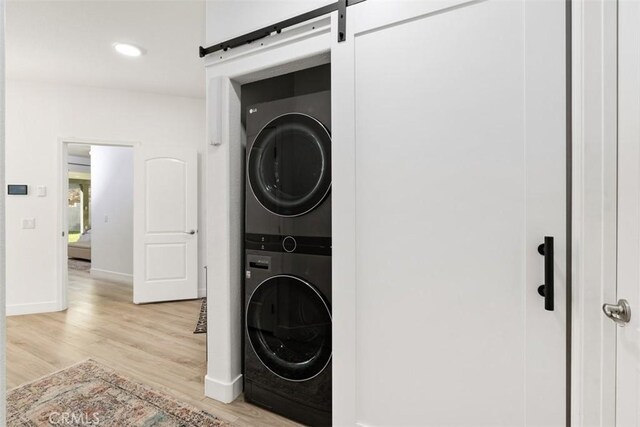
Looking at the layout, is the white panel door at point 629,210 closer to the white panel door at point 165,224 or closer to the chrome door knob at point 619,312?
the chrome door knob at point 619,312

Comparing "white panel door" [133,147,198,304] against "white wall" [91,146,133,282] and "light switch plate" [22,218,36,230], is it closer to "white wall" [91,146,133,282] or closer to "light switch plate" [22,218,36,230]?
"light switch plate" [22,218,36,230]

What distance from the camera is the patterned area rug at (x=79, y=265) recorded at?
278 inches

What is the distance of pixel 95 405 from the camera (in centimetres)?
202

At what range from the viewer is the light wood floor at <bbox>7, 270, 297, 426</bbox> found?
85.1 inches

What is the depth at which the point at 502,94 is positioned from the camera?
124 cm

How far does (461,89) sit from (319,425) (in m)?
1.75

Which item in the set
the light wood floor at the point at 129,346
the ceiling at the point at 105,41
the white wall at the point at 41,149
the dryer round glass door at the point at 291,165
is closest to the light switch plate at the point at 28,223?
the white wall at the point at 41,149

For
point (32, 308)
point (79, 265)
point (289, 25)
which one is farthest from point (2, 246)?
point (79, 265)

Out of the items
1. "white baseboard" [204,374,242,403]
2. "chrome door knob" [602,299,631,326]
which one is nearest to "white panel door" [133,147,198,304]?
"white baseboard" [204,374,242,403]

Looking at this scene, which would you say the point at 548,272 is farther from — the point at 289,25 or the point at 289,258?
the point at 289,25

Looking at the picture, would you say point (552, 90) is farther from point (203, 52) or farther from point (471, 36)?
point (203, 52)

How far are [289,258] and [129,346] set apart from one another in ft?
6.74

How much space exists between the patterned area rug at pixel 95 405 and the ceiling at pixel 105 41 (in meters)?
2.70

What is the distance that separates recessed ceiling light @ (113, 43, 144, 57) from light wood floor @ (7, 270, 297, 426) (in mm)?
2701
